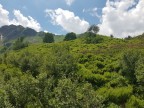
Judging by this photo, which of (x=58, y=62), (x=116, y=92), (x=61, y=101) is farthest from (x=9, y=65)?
(x=61, y=101)

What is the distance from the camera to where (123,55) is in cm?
8094

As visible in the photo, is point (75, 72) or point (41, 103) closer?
point (41, 103)

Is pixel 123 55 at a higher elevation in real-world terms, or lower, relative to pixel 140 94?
higher

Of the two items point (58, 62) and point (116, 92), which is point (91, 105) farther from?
point (58, 62)

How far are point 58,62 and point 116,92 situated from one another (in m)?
21.1

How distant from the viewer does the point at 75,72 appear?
8306 cm

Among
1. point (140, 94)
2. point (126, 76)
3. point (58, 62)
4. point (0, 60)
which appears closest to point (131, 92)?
point (140, 94)

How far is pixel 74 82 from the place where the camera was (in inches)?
1741

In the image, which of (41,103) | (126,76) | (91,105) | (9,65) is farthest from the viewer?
(9,65)

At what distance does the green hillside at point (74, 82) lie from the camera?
40.8 meters

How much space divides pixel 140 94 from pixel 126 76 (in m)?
11.0

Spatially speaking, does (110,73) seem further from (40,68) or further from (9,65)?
(9,65)

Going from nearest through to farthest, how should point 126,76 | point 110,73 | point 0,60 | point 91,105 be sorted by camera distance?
point 91,105, point 126,76, point 110,73, point 0,60

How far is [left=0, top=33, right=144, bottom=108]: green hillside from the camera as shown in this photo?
134ft
